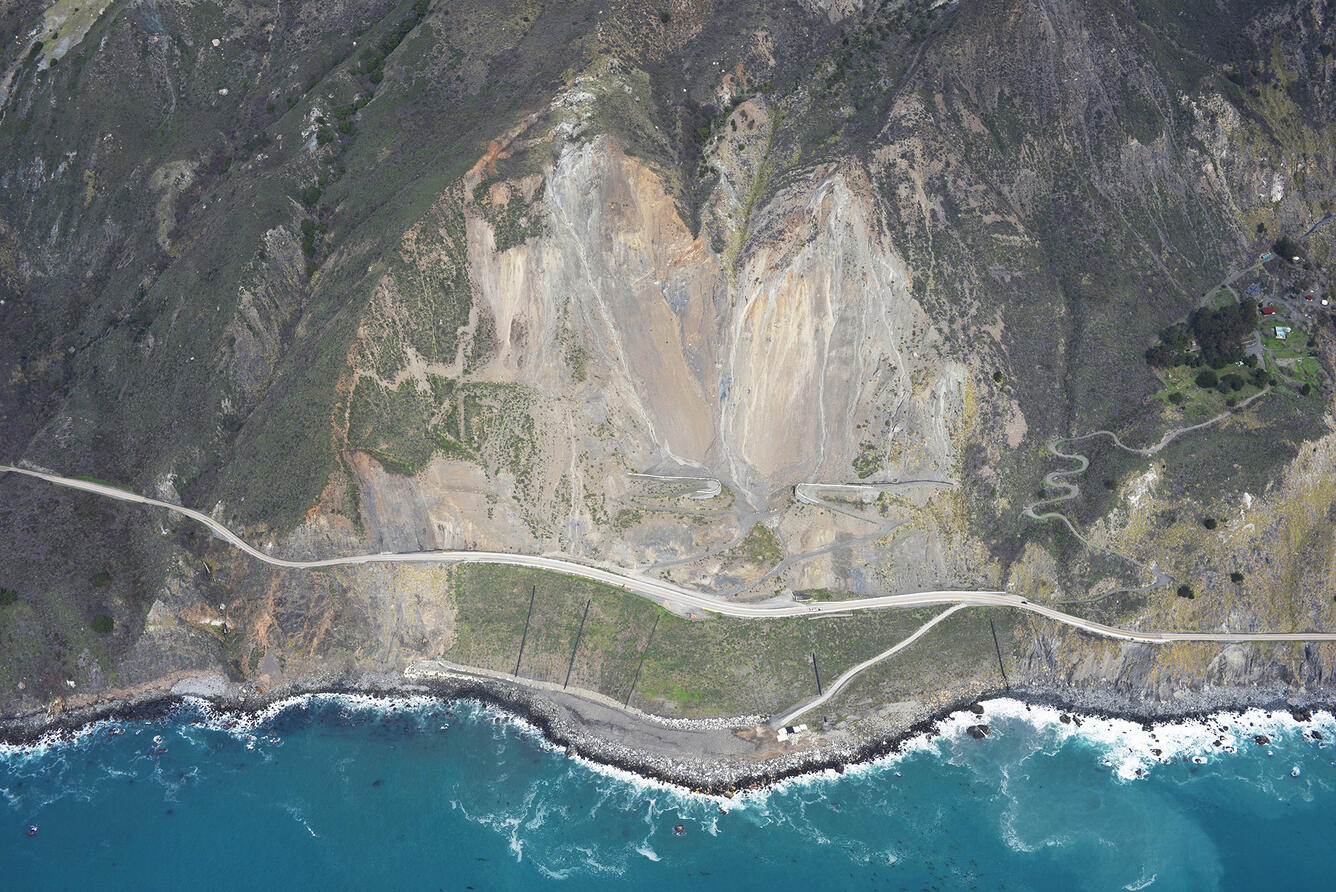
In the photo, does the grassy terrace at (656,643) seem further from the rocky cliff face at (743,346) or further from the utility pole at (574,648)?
the rocky cliff face at (743,346)

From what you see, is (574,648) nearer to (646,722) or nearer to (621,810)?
(646,722)

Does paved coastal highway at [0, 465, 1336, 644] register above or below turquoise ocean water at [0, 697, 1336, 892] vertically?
above

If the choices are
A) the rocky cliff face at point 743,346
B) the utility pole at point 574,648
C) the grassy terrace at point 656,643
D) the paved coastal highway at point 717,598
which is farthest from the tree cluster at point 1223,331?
the utility pole at point 574,648

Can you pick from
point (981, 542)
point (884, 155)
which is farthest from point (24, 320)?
point (981, 542)

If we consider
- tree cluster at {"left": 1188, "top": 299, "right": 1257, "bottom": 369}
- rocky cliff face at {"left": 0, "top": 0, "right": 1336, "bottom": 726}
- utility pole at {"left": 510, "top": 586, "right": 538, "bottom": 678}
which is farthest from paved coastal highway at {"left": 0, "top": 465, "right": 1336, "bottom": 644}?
tree cluster at {"left": 1188, "top": 299, "right": 1257, "bottom": 369}

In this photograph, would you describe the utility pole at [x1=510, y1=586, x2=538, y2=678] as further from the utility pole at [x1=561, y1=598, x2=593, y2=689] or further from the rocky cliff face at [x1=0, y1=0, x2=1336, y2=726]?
the utility pole at [x1=561, y1=598, x2=593, y2=689]

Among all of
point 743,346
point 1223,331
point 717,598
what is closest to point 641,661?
point 717,598
